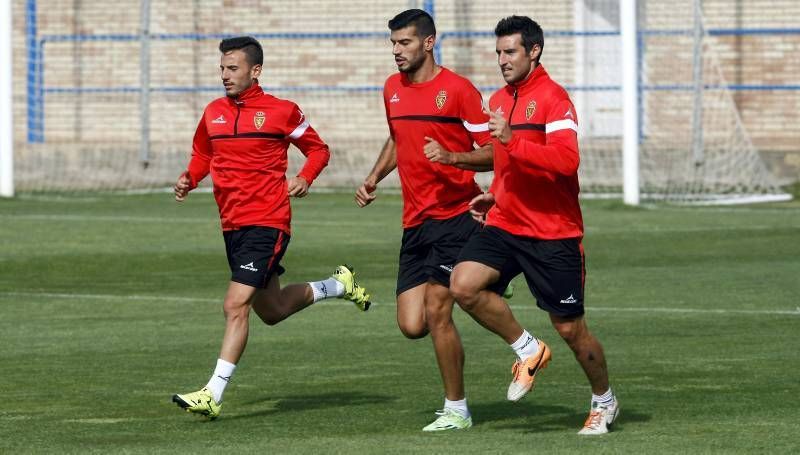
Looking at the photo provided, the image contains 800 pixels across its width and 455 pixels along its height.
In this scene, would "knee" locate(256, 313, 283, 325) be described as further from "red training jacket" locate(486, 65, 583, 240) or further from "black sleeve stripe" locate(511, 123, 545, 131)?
"black sleeve stripe" locate(511, 123, 545, 131)

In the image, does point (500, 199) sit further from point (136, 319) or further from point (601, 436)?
point (136, 319)

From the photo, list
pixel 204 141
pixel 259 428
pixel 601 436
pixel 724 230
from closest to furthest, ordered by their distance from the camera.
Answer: pixel 601 436 < pixel 259 428 < pixel 204 141 < pixel 724 230

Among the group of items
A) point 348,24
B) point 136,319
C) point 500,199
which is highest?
point 348,24

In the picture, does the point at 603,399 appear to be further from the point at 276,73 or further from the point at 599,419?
the point at 276,73

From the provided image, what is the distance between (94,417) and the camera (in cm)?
938

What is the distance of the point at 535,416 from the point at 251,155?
223cm

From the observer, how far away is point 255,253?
32.1ft

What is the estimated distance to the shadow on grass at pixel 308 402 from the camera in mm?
9648

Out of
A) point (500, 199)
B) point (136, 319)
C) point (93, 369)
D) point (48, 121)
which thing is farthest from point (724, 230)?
point (48, 121)

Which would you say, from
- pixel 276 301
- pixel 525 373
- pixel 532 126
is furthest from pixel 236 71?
pixel 525 373

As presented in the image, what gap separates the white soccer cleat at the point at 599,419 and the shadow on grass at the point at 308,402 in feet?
5.49

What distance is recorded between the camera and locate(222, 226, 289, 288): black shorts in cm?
978

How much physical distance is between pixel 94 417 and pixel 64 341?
11.7 feet

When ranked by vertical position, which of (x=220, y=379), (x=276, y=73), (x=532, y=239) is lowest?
(x=220, y=379)
